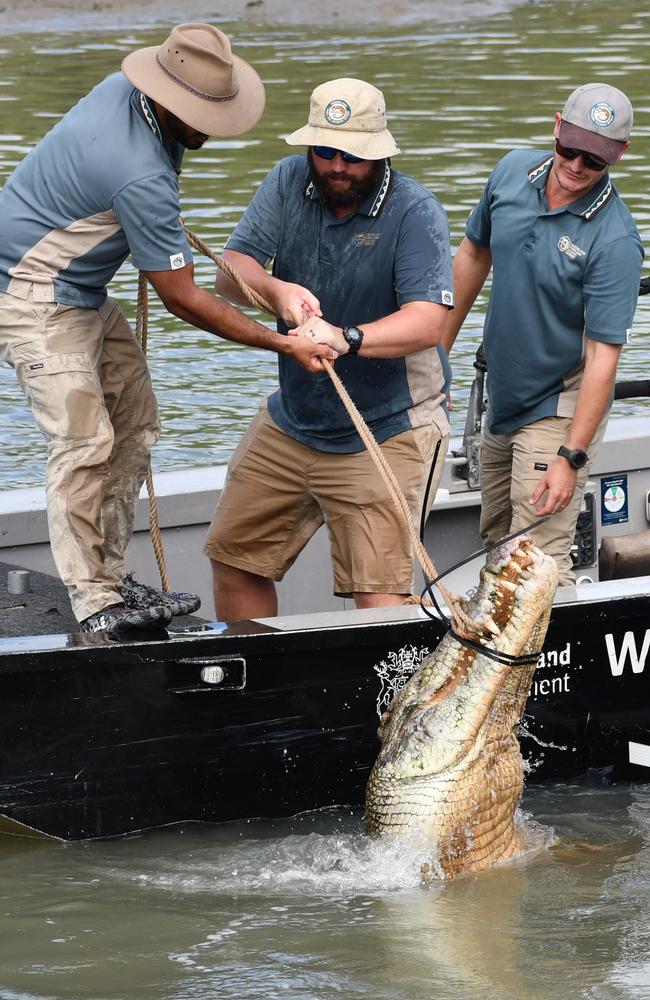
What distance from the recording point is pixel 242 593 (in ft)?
20.2

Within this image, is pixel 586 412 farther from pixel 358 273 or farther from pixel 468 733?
pixel 468 733

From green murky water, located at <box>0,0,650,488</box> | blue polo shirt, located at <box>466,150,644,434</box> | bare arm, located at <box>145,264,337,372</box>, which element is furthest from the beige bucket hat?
green murky water, located at <box>0,0,650,488</box>

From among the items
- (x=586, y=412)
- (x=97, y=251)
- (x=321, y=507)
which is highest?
(x=97, y=251)

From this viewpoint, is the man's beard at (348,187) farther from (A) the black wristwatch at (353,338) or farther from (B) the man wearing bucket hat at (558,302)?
(B) the man wearing bucket hat at (558,302)

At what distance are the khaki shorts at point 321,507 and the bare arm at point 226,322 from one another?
20.0 inches

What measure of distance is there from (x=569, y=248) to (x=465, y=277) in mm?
648

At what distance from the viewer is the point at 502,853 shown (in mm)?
5402

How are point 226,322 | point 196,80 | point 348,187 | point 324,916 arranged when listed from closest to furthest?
point 324,916
point 196,80
point 226,322
point 348,187

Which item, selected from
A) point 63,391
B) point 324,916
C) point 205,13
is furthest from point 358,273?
point 205,13

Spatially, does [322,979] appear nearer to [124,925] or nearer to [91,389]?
[124,925]

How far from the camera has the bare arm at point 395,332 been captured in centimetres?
541

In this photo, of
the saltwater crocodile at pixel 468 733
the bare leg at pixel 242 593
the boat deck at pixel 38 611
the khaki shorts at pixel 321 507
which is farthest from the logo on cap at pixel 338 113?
the boat deck at pixel 38 611

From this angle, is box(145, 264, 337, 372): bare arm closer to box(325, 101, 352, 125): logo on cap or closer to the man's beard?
the man's beard

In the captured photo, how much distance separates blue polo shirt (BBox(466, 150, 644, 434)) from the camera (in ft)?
19.0
